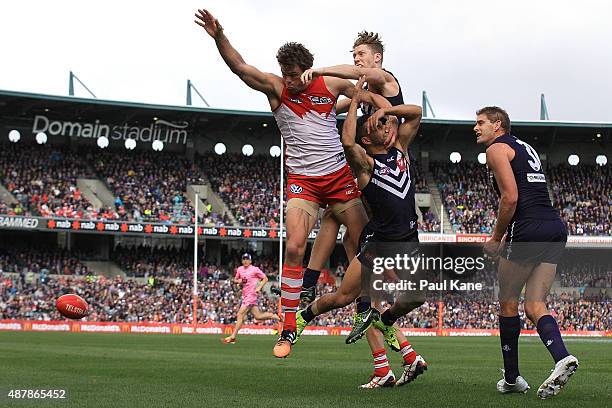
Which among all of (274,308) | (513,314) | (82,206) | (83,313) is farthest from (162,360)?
(82,206)

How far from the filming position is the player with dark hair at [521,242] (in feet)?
28.8

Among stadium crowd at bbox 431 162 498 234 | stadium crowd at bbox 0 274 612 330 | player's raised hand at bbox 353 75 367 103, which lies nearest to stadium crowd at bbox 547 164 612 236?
stadium crowd at bbox 431 162 498 234

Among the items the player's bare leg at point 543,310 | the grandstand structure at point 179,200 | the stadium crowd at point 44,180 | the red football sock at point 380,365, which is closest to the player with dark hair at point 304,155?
the red football sock at point 380,365

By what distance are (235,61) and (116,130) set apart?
45.8m

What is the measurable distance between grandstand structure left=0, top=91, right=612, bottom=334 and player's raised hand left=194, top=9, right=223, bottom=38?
1357 inches

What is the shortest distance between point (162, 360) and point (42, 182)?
36.7m

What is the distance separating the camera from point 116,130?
53844 millimetres

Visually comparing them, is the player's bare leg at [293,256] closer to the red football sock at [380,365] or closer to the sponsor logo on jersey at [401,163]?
the red football sock at [380,365]

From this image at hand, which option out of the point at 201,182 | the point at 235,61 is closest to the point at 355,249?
the point at 235,61

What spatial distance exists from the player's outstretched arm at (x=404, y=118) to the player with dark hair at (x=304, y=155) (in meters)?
0.20

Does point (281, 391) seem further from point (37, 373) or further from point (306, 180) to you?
point (37, 373)

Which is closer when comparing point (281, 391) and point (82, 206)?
point (281, 391)

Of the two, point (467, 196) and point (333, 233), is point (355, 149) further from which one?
point (467, 196)

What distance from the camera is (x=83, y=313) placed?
14438 mm
